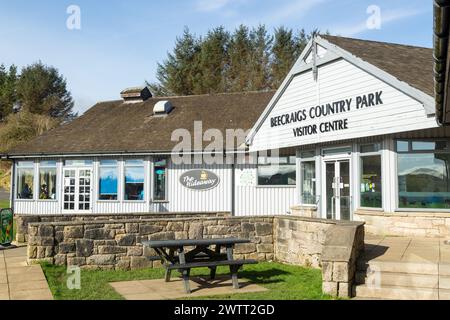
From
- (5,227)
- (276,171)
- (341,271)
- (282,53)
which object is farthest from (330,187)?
(282,53)

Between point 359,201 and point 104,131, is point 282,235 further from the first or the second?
point 104,131

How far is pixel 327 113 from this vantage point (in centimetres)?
1431

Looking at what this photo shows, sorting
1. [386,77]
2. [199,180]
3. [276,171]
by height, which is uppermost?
[386,77]

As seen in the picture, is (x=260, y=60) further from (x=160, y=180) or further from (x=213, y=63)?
(x=160, y=180)

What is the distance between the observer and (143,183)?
67.7 feet

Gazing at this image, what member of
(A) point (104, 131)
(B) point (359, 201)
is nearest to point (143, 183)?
(A) point (104, 131)

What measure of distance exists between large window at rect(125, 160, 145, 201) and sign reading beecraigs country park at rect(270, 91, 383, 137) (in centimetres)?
683

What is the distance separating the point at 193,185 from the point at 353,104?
28.9 ft

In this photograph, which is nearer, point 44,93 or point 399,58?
point 399,58

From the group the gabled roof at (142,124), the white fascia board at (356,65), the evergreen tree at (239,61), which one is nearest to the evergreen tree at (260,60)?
the evergreen tree at (239,61)

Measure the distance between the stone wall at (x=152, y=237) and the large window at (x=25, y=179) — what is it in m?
13.7

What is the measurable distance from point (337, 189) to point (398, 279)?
7.52 metres

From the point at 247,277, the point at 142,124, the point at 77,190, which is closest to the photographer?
the point at 247,277

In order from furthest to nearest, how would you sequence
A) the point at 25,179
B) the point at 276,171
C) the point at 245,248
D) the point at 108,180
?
1. the point at 25,179
2. the point at 108,180
3. the point at 276,171
4. the point at 245,248
